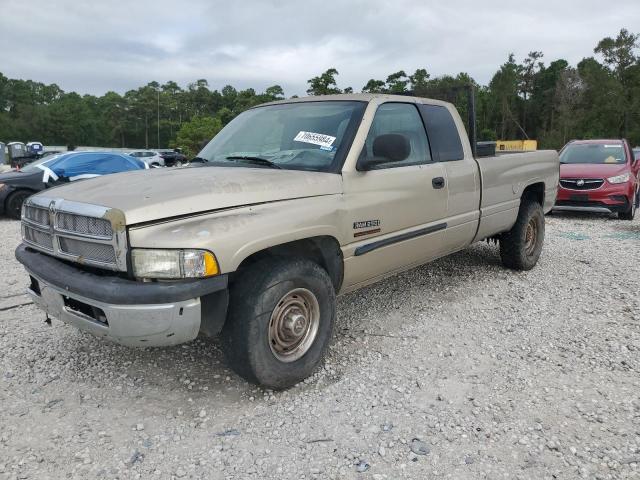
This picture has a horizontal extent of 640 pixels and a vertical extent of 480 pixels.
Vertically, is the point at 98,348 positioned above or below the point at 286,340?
below

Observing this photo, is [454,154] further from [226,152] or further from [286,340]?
[286,340]

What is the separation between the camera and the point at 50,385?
3.11 metres

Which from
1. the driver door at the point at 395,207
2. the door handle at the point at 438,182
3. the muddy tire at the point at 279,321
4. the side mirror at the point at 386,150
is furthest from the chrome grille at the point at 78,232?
the door handle at the point at 438,182

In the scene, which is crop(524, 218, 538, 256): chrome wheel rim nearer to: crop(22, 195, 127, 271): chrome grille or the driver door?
the driver door

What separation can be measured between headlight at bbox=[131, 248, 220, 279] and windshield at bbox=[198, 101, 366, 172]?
1142 millimetres

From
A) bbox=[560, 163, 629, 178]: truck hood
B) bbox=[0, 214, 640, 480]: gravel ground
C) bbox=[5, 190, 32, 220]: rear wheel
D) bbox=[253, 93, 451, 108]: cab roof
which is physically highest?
bbox=[253, 93, 451, 108]: cab roof

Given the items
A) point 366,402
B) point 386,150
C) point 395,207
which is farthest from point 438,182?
point 366,402

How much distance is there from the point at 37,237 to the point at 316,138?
1952 millimetres

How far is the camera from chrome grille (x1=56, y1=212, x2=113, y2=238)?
8.27ft

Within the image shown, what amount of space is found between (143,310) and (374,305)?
256 cm

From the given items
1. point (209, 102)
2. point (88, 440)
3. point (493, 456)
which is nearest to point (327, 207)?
point (493, 456)

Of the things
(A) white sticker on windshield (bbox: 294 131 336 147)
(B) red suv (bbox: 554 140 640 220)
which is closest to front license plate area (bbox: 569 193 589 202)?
(B) red suv (bbox: 554 140 640 220)

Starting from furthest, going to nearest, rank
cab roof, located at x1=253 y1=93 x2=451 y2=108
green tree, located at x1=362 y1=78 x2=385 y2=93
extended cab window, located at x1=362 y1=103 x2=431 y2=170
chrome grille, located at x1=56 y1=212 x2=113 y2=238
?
green tree, located at x1=362 y1=78 x2=385 y2=93
cab roof, located at x1=253 y1=93 x2=451 y2=108
extended cab window, located at x1=362 y1=103 x2=431 y2=170
chrome grille, located at x1=56 y1=212 x2=113 y2=238

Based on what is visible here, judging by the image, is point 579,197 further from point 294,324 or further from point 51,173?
point 51,173
